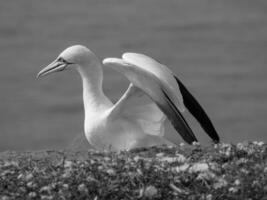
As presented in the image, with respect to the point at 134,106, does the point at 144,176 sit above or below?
below

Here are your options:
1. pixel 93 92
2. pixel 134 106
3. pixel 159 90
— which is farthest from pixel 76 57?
pixel 159 90

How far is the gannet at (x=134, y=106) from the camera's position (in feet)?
36.5

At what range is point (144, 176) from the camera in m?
8.89

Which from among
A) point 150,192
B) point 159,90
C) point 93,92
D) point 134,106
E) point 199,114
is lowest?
point 150,192

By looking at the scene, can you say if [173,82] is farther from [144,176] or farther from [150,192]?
[150,192]

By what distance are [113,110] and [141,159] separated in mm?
2208

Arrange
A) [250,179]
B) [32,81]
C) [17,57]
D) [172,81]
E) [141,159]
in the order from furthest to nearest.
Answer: [17,57] → [32,81] → [172,81] → [141,159] → [250,179]

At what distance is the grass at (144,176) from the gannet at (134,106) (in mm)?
1322

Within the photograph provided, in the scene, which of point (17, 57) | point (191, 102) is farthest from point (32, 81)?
point (191, 102)

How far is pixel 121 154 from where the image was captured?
32.4 feet

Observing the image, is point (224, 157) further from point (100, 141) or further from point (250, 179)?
point (100, 141)

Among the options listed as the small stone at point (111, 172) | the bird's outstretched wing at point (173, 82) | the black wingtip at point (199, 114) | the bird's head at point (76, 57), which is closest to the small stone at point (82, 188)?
the small stone at point (111, 172)

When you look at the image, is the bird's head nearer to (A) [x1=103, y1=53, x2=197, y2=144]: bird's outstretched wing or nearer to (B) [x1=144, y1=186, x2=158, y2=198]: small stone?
(A) [x1=103, y1=53, x2=197, y2=144]: bird's outstretched wing

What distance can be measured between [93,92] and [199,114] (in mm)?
1171
